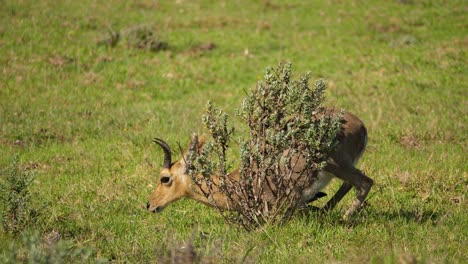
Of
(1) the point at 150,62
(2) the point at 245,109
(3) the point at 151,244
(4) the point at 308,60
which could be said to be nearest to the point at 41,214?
(3) the point at 151,244

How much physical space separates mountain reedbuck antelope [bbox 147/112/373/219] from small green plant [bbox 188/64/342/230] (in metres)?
0.26

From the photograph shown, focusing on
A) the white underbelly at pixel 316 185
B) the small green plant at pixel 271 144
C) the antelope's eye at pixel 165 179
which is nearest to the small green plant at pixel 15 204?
Result: the antelope's eye at pixel 165 179

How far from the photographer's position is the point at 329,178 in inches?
283

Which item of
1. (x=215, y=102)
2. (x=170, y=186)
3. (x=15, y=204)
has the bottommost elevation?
(x=215, y=102)

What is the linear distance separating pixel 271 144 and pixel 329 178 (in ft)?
3.69

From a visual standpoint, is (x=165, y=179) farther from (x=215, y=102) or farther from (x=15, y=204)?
(x=215, y=102)

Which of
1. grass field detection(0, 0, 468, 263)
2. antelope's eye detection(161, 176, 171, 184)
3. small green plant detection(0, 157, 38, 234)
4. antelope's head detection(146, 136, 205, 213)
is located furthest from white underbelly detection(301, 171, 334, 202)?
small green plant detection(0, 157, 38, 234)

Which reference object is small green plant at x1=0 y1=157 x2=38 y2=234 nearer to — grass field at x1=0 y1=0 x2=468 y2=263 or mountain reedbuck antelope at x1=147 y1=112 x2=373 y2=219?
grass field at x1=0 y1=0 x2=468 y2=263

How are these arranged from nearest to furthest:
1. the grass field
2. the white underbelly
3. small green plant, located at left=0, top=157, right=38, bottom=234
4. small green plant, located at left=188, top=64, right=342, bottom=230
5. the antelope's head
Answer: the grass field → small green plant, located at left=188, top=64, right=342, bottom=230 → small green plant, located at left=0, top=157, right=38, bottom=234 → the white underbelly → the antelope's head

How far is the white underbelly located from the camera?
6.99 meters

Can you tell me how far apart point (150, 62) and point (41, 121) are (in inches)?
181

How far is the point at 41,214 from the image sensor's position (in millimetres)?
7039

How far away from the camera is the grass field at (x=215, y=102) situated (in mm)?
6176

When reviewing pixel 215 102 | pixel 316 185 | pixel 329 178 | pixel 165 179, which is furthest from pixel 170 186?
pixel 215 102
